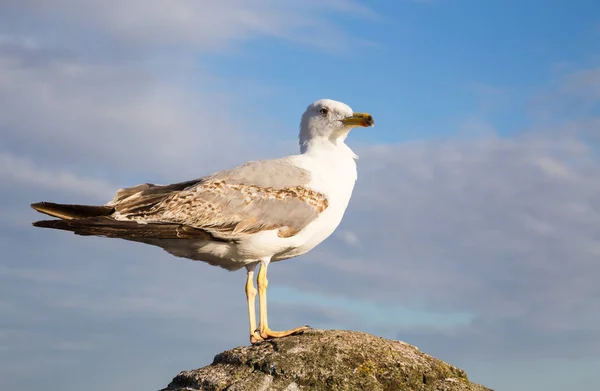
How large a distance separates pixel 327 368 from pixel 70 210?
5.30 meters

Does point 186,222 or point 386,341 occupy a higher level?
point 186,222

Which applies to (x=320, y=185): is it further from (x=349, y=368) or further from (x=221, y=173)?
(x=349, y=368)

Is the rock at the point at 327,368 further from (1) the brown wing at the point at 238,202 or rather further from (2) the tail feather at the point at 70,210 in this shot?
(2) the tail feather at the point at 70,210

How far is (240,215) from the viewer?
1188cm

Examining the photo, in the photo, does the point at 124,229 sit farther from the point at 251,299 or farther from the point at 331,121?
the point at 331,121

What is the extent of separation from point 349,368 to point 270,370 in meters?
1.09

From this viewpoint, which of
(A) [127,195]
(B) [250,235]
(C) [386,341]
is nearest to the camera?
(C) [386,341]

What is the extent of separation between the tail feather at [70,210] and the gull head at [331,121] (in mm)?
3959

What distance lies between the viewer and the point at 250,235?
1166 cm

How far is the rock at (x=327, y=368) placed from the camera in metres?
9.55

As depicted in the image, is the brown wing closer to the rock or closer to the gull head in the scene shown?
the gull head

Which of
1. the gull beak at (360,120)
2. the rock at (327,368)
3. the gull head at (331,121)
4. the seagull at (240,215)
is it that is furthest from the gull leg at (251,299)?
the gull beak at (360,120)

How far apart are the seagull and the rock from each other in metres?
1.21

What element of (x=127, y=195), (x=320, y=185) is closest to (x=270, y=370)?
(x=320, y=185)
